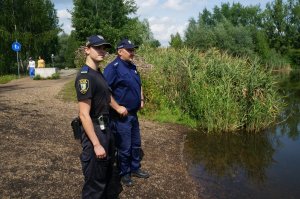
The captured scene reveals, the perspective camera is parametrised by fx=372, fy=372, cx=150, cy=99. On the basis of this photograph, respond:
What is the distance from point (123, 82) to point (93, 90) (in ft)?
5.78

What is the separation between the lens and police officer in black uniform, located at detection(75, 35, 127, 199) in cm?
377

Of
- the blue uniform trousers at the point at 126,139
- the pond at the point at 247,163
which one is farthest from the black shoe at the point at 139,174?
the pond at the point at 247,163

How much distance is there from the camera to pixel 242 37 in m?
47.7

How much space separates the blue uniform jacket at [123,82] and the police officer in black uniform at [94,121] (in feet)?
4.97

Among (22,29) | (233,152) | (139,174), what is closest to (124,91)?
(139,174)

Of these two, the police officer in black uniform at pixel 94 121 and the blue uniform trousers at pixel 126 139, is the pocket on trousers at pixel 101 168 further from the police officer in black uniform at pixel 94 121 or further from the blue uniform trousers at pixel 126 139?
the blue uniform trousers at pixel 126 139

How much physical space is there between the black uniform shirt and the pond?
312cm

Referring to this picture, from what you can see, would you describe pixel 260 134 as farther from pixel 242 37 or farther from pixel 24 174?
pixel 242 37

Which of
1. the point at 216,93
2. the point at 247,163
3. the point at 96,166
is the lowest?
the point at 247,163

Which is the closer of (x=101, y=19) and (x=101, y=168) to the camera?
(x=101, y=168)

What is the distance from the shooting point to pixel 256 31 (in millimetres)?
66062

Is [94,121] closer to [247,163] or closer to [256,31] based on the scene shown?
[247,163]

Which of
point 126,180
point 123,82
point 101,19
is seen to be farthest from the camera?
point 101,19

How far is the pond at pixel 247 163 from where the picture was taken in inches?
269
